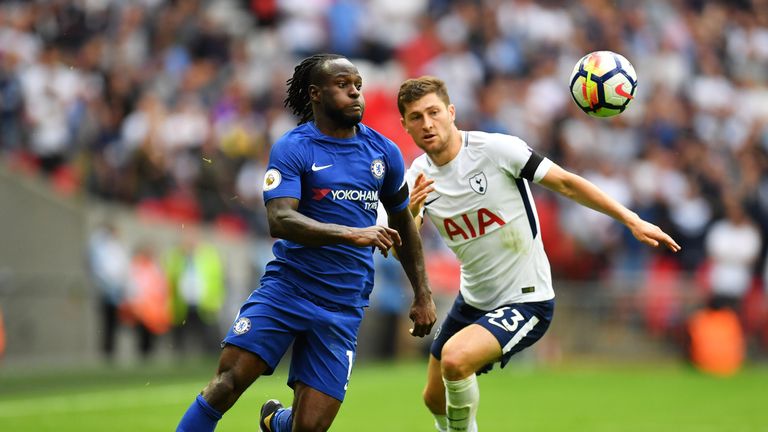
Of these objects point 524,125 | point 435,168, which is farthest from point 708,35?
point 435,168

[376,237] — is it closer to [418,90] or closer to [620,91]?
[418,90]

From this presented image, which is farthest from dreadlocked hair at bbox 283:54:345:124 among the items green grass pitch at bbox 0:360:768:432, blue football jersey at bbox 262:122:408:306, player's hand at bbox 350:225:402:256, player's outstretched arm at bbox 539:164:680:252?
green grass pitch at bbox 0:360:768:432

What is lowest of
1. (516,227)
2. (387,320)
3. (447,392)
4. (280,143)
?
(387,320)

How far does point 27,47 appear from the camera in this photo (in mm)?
21344

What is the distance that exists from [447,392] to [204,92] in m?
14.0

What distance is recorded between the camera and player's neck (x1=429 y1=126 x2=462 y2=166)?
8.81 m

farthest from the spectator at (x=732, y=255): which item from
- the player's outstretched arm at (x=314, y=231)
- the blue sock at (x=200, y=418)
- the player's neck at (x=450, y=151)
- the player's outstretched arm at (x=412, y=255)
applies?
the blue sock at (x=200, y=418)

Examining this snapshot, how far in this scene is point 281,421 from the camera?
8195 mm

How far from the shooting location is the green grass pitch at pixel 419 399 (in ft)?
39.8

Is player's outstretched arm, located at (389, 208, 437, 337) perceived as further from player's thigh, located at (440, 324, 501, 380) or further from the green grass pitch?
the green grass pitch

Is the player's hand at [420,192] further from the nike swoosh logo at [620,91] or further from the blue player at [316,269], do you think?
the nike swoosh logo at [620,91]

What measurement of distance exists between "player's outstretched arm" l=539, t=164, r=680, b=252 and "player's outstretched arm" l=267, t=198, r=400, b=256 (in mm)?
1551

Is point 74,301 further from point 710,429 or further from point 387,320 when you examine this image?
point 710,429

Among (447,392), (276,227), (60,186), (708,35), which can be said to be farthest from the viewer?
(708,35)
